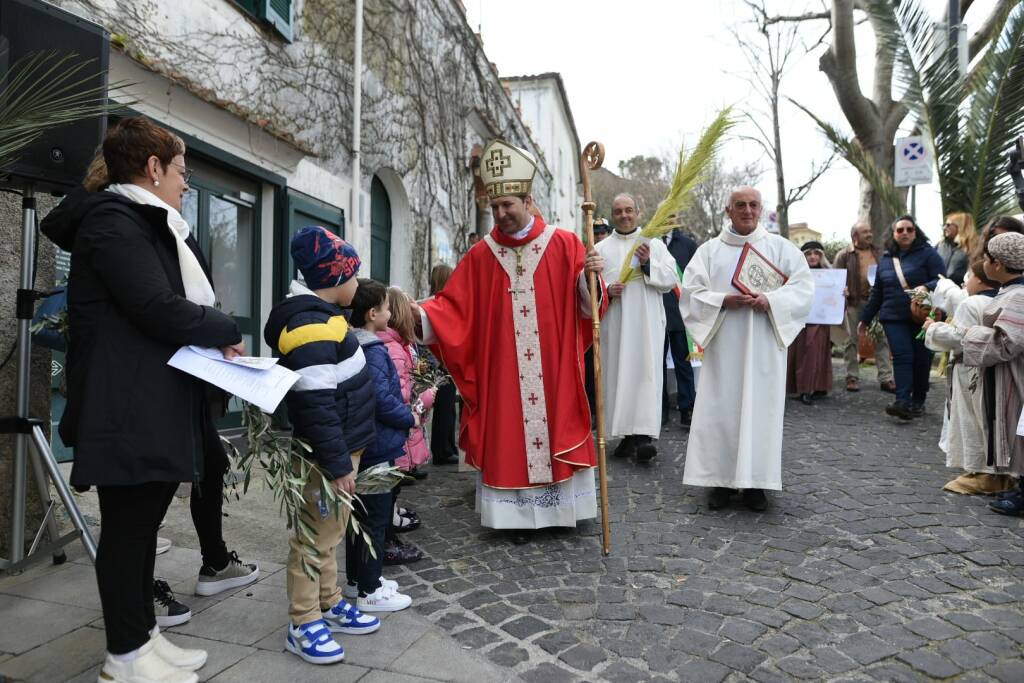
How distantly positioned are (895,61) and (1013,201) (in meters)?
2.31

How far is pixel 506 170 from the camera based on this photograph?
405 centimetres

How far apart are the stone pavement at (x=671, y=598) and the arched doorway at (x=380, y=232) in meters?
4.99

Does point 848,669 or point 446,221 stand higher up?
point 446,221

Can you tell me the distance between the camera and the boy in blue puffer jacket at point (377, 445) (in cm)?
299

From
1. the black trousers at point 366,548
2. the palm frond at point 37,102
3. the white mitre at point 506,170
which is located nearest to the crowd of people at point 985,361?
the white mitre at point 506,170

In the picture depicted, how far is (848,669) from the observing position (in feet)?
8.20

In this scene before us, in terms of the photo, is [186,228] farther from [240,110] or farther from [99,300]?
[240,110]

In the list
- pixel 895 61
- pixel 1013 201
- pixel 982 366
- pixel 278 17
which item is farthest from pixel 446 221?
pixel 982 366

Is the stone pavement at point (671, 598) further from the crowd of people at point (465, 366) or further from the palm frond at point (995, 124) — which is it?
the palm frond at point (995, 124)

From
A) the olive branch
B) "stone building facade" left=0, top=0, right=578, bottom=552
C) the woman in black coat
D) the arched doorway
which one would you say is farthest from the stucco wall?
the arched doorway

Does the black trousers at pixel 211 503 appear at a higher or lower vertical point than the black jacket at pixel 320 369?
lower

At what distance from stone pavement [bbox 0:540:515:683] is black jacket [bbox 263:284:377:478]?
688 millimetres

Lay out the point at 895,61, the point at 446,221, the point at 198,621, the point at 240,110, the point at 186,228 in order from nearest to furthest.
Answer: the point at 186,228 → the point at 198,621 → the point at 240,110 → the point at 895,61 → the point at 446,221

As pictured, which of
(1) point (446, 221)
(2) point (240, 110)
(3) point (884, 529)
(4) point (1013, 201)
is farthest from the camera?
(1) point (446, 221)
